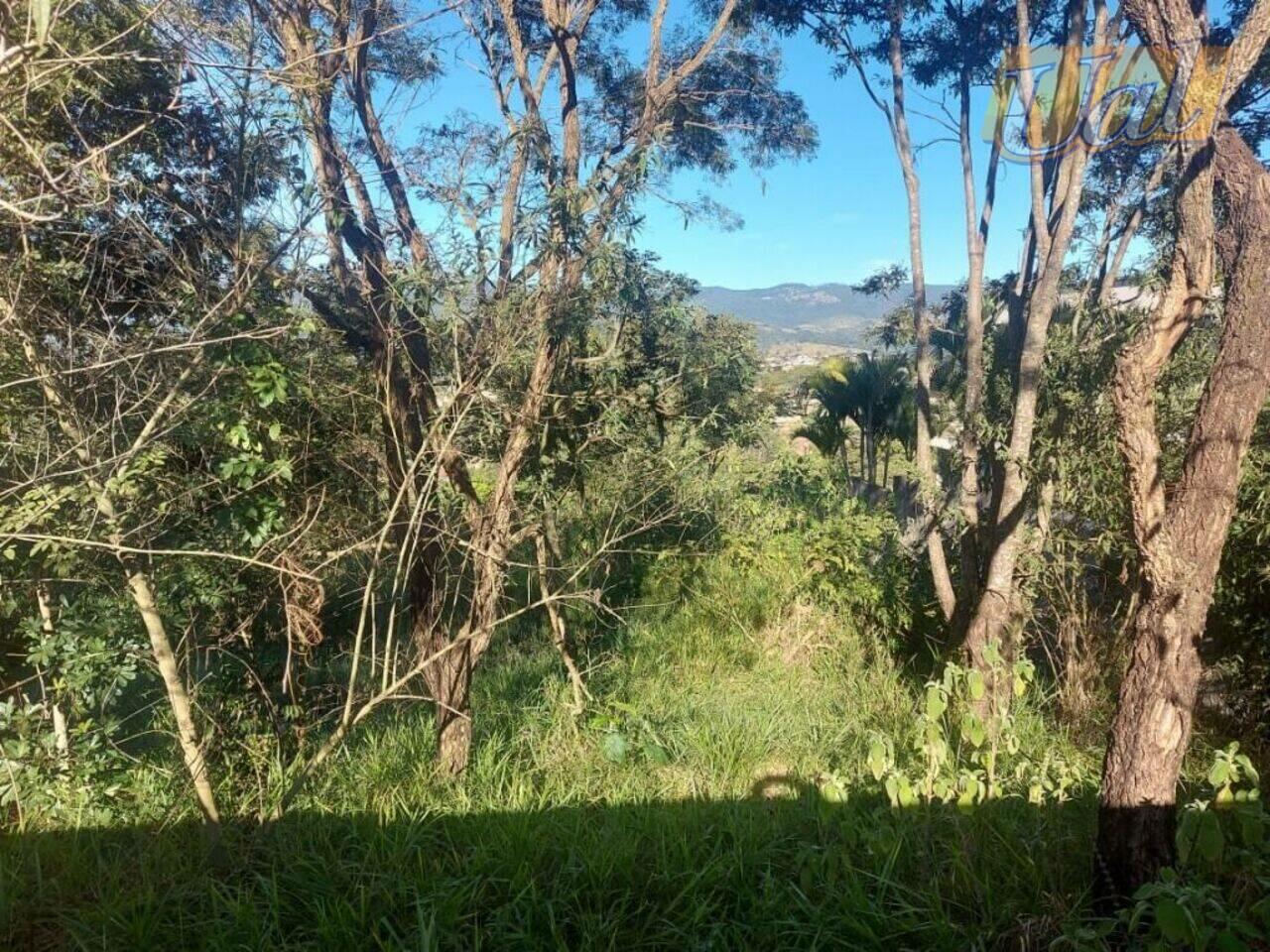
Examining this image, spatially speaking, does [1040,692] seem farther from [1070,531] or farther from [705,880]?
Answer: [705,880]

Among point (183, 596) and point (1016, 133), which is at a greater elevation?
point (1016, 133)

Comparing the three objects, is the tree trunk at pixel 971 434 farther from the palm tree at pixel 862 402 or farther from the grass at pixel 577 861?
the palm tree at pixel 862 402

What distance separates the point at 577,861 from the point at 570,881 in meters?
0.09

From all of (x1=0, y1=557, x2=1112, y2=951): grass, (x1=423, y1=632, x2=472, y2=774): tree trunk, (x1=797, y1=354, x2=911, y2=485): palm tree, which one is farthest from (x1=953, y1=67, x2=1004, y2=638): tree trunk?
(x1=797, y1=354, x2=911, y2=485): palm tree

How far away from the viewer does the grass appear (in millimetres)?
2230

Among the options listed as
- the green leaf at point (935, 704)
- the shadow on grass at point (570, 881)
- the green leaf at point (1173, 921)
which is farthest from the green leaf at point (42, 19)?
the green leaf at point (1173, 921)

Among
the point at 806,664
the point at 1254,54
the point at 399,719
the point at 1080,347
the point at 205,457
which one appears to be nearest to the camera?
the point at 1254,54

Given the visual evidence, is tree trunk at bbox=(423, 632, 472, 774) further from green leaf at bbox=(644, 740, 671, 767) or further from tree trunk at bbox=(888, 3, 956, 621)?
tree trunk at bbox=(888, 3, 956, 621)

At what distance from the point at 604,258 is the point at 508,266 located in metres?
0.48

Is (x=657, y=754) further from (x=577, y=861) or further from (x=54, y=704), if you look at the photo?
(x=54, y=704)

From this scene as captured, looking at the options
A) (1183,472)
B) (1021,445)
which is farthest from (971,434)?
(1183,472)

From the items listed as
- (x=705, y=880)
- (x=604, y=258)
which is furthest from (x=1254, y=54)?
(x=705, y=880)

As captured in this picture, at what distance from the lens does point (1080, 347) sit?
13.7ft

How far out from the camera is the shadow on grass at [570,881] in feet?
7.26
